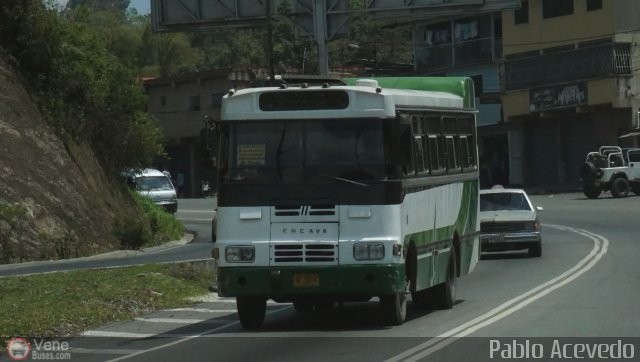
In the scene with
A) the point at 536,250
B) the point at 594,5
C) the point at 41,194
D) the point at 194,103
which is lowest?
the point at 536,250

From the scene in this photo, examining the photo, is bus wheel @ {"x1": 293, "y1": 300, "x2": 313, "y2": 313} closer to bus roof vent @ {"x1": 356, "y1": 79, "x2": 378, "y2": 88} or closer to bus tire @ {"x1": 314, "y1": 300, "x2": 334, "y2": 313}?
bus tire @ {"x1": 314, "y1": 300, "x2": 334, "y2": 313}

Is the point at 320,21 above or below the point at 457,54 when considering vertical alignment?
below

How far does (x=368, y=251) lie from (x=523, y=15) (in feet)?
179

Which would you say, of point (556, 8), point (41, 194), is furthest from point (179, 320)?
point (556, 8)

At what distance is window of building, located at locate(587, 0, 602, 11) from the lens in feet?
203

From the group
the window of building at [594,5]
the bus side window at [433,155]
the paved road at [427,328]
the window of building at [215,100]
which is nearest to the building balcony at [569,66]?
the window of building at [594,5]

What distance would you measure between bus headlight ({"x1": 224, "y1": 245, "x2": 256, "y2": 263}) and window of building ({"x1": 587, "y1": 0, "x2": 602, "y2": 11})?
50.5 m

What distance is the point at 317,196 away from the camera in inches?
577

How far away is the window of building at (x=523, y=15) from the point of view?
66.6m

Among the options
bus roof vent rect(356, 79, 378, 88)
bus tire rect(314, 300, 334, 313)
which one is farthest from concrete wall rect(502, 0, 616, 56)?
bus roof vent rect(356, 79, 378, 88)

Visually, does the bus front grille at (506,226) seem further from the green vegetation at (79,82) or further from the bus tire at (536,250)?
the green vegetation at (79,82)

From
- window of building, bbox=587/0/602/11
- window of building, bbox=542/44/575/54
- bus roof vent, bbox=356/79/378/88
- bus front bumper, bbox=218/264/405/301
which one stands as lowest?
bus front bumper, bbox=218/264/405/301

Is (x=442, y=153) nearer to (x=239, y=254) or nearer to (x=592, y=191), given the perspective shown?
(x=239, y=254)

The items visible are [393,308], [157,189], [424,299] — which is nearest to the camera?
[393,308]
